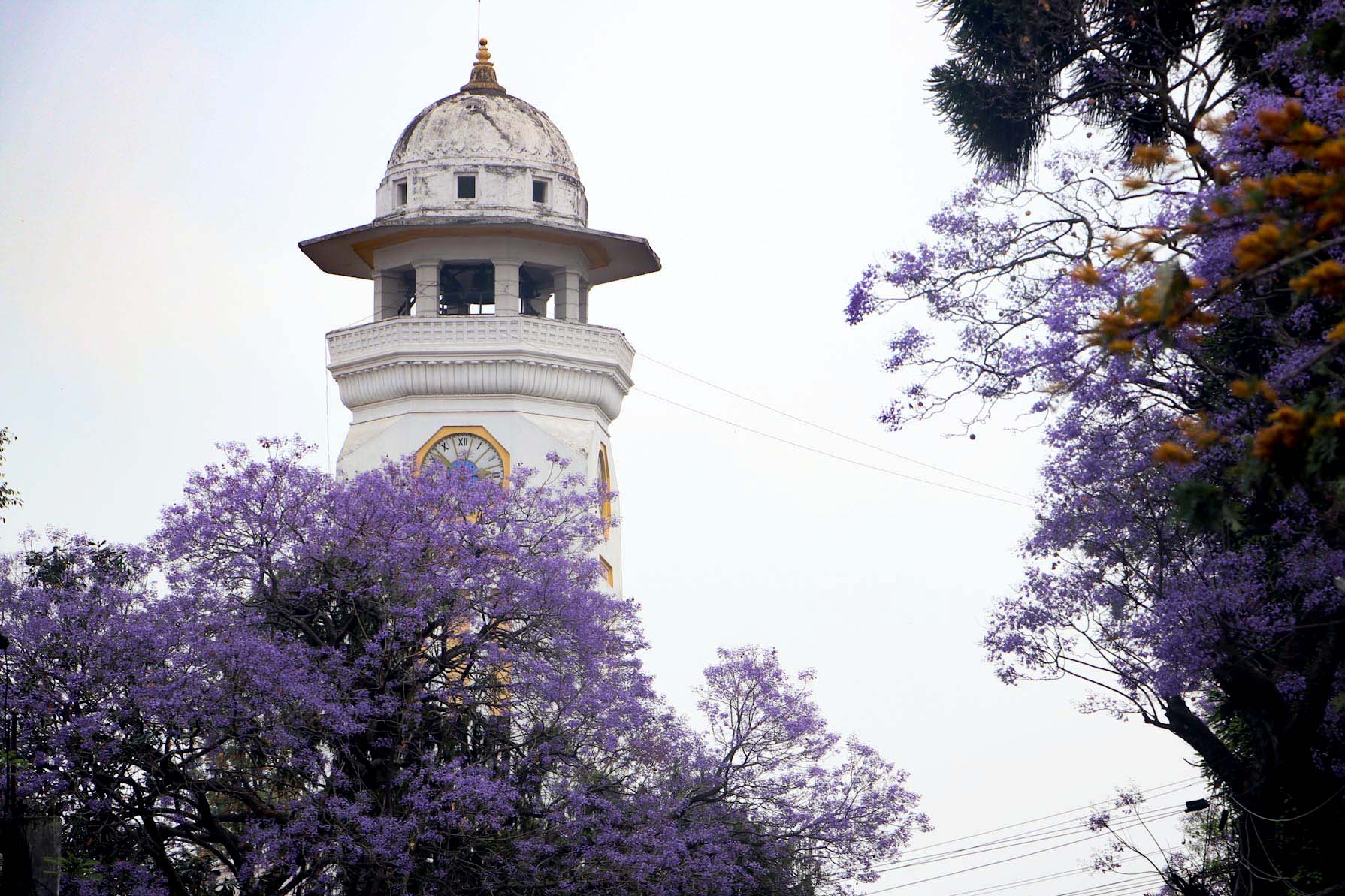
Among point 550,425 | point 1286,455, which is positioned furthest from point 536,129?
point 1286,455

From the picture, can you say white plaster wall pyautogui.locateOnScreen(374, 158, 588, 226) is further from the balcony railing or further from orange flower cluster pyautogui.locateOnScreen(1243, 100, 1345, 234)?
orange flower cluster pyautogui.locateOnScreen(1243, 100, 1345, 234)

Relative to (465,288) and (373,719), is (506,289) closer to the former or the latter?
(465,288)

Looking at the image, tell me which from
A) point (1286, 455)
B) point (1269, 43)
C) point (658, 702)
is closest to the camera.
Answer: point (1286, 455)

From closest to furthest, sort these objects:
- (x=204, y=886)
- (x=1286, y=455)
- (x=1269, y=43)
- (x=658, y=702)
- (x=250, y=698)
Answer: (x=1286, y=455)
(x=1269, y=43)
(x=250, y=698)
(x=204, y=886)
(x=658, y=702)

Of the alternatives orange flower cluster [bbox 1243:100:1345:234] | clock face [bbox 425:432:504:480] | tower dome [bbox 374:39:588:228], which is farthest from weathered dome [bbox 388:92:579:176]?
orange flower cluster [bbox 1243:100:1345:234]

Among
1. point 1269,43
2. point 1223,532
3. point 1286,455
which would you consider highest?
point 1269,43

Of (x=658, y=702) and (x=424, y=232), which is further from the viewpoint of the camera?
(x=424, y=232)

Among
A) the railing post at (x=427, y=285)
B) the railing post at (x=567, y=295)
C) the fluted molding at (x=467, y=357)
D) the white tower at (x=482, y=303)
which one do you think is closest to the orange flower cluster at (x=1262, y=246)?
the white tower at (x=482, y=303)

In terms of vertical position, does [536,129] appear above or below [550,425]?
above

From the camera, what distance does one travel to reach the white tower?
41.5 meters

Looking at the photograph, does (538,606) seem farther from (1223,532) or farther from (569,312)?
(569,312)

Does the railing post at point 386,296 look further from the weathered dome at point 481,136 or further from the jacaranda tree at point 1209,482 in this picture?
the jacaranda tree at point 1209,482

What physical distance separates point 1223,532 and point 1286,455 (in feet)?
29.2

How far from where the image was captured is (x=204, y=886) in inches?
958
